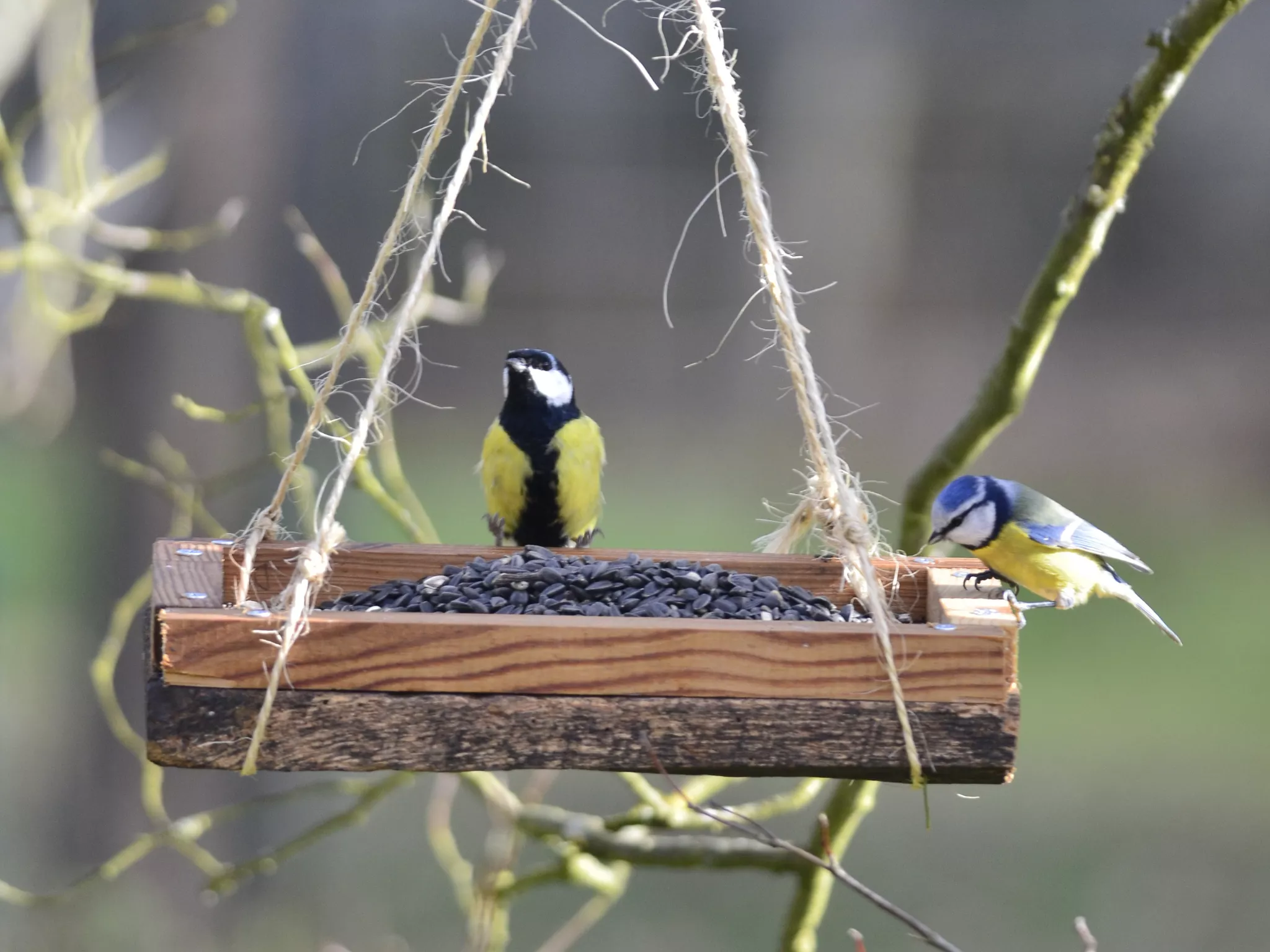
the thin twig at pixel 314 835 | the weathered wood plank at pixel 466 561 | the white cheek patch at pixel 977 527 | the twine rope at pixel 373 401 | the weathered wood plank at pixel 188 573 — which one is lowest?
the thin twig at pixel 314 835

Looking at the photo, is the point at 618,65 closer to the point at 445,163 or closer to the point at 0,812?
the point at 445,163

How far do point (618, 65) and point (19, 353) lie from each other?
237 centimetres

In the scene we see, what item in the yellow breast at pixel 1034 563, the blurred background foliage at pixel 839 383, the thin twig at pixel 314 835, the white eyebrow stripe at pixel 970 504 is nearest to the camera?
the white eyebrow stripe at pixel 970 504

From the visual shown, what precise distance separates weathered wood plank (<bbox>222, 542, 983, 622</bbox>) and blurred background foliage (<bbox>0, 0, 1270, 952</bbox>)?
70.8 inches

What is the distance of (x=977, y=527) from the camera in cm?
199

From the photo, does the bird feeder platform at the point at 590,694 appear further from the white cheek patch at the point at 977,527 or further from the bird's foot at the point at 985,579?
the white cheek patch at the point at 977,527

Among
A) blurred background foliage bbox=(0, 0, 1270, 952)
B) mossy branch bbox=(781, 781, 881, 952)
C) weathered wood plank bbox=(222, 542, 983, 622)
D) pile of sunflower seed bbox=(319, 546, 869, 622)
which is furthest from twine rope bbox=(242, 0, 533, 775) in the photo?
blurred background foliage bbox=(0, 0, 1270, 952)

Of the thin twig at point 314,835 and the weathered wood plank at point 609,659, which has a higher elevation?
the weathered wood plank at point 609,659

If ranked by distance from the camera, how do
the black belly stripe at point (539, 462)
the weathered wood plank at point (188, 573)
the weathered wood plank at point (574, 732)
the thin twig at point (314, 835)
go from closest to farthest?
the weathered wood plank at point (574, 732) → the weathered wood plank at point (188, 573) → the thin twig at point (314, 835) → the black belly stripe at point (539, 462)

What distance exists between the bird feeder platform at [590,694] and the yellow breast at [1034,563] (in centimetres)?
78

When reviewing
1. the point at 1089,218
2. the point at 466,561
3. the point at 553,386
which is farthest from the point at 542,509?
the point at 1089,218

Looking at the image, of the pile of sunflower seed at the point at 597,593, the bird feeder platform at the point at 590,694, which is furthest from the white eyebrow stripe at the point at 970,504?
the bird feeder platform at the point at 590,694

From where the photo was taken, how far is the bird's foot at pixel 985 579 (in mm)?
1699

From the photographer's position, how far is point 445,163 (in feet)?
12.7
